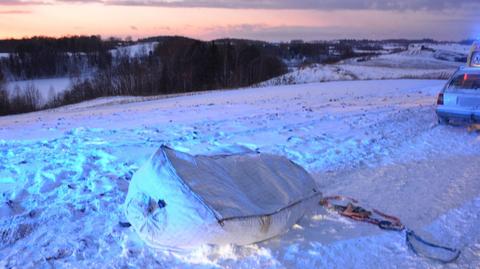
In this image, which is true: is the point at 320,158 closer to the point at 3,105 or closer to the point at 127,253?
the point at 127,253

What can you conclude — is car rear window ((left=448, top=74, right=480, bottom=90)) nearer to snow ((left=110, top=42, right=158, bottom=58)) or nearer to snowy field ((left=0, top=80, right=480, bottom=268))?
snowy field ((left=0, top=80, right=480, bottom=268))

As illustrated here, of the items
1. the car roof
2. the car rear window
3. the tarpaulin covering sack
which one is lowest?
the tarpaulin covering sack

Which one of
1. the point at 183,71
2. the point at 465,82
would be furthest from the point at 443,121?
the point at 183,71

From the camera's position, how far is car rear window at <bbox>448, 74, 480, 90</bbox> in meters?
10.8

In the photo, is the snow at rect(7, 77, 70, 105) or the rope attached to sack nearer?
the rope attached to sack

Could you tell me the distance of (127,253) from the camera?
4281 mm

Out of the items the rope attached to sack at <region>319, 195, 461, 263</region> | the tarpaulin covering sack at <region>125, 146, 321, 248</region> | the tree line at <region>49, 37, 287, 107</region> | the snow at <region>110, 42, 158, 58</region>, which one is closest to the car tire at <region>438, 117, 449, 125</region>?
the rope attached to sack at <region>319, 195, 461, 263</region>

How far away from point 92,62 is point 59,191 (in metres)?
116

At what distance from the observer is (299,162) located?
796 cm

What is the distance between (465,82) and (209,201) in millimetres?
9467

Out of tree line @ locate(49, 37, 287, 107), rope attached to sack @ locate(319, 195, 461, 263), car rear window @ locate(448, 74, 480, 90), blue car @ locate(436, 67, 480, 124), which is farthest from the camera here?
tree line @ locate(49, 37, 287, 107)

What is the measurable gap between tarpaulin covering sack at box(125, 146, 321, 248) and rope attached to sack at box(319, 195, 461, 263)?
0.40 meters

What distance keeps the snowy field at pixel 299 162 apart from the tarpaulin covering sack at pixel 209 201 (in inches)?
7.1

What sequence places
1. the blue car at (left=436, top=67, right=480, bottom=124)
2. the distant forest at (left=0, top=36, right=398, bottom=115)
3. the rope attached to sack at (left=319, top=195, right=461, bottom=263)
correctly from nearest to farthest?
the rope attached to sack at (left=319, top=195, right=461, bottom=263) → the blue car at (left=436, top=67, right=480, bottom=124) → the distant forest at (left=0, top=36, right=398, bottom=115)
